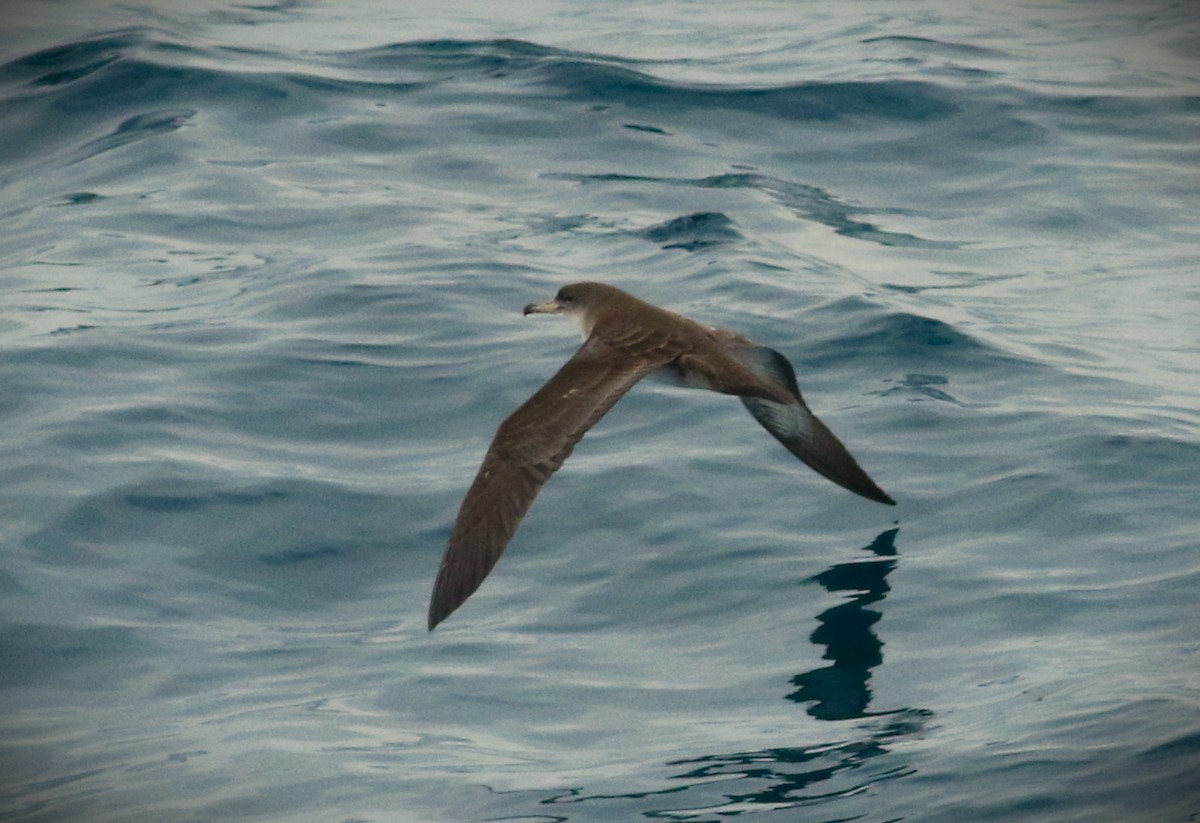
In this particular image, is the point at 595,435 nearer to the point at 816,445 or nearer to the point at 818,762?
the point at 816,445

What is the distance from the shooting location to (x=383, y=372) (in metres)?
9.87

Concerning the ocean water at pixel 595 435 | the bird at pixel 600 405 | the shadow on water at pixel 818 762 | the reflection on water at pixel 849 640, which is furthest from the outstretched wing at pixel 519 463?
the reflection on water at pixel 849 640

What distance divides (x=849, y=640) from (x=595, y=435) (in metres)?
2.65

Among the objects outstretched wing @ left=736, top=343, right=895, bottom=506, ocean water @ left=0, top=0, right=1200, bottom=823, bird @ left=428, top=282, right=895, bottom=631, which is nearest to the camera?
ocean water @ left=0, top=0, right=1200, bottom=823

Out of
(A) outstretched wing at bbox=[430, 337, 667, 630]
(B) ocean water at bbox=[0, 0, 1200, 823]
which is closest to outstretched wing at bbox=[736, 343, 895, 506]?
(B) ocean water at bbox=[0, 0, 1200, 823]

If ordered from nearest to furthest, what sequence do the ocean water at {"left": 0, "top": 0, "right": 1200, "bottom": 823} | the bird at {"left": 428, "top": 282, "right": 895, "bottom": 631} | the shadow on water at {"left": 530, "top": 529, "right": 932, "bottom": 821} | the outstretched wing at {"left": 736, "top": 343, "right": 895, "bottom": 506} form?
the shadow on water at {"left": 530, "top": 529, "right": 932, "bottom": 821}
the ocean water at {"left": 0, "top": 0, "right": 1200, "bottom": 823}
the bird at {"left": 428, "top": 282, "right": 895, "bottom": 631}
the outstretched wing at {"left": 736, "top": 343, "right": 895, "bottom": 506}

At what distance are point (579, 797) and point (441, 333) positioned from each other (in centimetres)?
498

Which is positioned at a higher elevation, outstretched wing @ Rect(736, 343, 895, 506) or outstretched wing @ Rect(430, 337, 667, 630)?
outstretched wing @ Rect(430, 337, 667, 630)

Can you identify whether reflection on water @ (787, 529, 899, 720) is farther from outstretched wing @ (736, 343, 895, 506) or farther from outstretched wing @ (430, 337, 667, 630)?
outstretched wing @ (430, 337, 667, 630)

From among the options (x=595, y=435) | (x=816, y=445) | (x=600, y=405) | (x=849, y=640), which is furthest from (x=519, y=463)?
(x=595, y=435)

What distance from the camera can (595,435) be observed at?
368 inches

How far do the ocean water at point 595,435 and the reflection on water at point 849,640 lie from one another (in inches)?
0.9

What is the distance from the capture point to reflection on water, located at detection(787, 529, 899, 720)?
21.7ft

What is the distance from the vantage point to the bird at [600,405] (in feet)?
21.5
